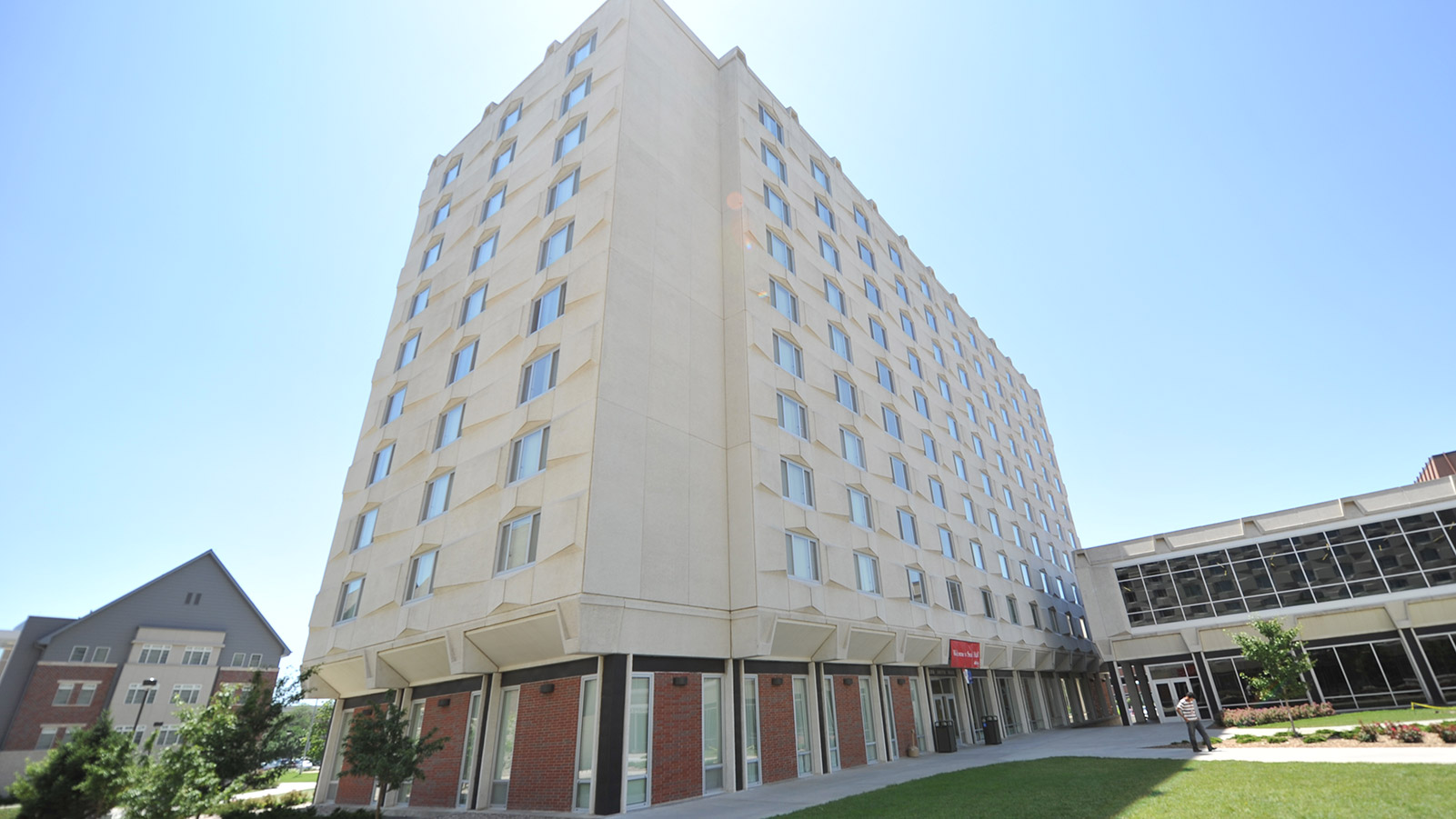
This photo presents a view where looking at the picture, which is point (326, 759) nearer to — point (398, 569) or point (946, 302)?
point (398, 569)

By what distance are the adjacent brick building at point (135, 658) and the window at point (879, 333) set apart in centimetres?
4712

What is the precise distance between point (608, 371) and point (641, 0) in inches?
733

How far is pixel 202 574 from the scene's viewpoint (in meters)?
58.0

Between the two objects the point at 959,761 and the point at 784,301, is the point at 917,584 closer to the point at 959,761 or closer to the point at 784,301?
the point at 959,761

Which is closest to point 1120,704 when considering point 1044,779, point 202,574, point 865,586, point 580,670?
point 865,586

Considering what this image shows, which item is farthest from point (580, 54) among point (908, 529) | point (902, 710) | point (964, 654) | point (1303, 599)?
point (1303, 599)

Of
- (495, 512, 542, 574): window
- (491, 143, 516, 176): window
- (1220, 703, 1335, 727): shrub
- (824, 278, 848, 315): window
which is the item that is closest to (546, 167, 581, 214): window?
(491, 143, 516, 176): window

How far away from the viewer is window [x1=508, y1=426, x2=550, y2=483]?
1886 centimetres

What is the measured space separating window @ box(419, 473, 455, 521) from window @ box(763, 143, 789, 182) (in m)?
19.5

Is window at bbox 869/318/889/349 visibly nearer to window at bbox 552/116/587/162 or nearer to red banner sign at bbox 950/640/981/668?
red banner sign at bbox 950/640/981/668

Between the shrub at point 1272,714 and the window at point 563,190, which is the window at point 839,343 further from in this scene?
the shrub at point 1272,714

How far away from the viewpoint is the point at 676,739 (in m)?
16.4

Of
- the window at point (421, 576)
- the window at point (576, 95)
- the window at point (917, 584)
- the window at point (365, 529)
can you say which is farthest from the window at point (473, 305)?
the window at point (917, 584)

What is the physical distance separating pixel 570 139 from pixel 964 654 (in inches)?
1114
